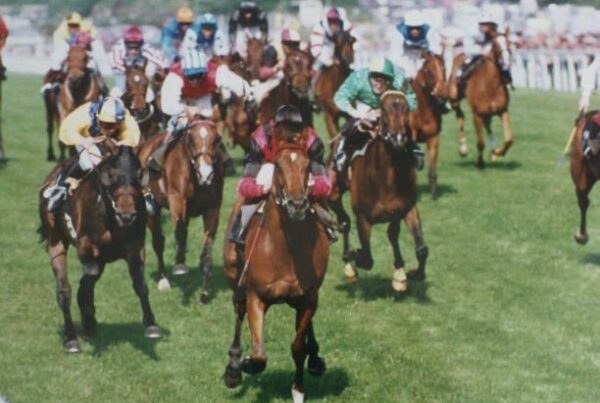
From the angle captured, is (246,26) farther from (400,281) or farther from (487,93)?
(400,281)

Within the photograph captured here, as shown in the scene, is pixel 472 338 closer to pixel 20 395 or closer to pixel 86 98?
pixel 20 395

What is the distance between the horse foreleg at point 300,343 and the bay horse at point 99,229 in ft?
6.41

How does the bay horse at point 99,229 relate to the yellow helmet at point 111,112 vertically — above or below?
below

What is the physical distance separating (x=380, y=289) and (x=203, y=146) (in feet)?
8.55

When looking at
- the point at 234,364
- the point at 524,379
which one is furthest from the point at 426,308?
the point at 234,364

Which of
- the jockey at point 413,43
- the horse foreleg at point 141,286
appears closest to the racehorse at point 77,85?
the jockey at point 413,43

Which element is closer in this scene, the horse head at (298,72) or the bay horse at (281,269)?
the bay horse at (281,269)

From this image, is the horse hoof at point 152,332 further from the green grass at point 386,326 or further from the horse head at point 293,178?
the horse head at point 293,178

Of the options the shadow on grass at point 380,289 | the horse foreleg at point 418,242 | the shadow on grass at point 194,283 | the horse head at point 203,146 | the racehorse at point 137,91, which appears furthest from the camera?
the racehorse at point 137,91

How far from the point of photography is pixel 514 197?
20.0 m

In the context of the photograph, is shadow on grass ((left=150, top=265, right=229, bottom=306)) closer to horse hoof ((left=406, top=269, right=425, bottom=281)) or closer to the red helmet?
horse hoof ((left=406, top=269, right=425, bottom=281))

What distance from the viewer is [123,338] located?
1243 cm

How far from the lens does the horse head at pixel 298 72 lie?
723 inches

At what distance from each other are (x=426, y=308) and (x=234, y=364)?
11.8 ft
